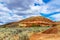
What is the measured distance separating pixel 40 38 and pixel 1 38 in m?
5.68

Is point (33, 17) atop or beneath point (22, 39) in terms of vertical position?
atop

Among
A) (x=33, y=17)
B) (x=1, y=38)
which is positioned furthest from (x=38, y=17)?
(x=1, y=38)

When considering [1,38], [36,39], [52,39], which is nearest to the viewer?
[52,39]

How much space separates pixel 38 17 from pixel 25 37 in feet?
287

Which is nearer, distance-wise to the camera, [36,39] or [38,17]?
[36,39]

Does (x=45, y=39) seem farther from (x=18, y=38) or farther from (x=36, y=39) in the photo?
(x=18, y=38)

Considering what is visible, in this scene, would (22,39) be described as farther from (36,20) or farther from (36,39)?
(36,20)

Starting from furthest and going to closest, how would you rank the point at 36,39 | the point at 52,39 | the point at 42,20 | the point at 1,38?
the point at 42,20
the point at 1,38
the point at 36,39
the point at 52,39

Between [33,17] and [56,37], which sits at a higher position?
[33,17]

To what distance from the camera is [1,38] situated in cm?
2072

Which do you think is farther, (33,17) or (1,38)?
(33,17)

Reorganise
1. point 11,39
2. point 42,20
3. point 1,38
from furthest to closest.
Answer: point 42,20, point 1,38, point 11,39

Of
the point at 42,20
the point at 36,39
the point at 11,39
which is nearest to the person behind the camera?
the point at 36,39

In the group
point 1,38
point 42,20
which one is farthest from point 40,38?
point 42,20
